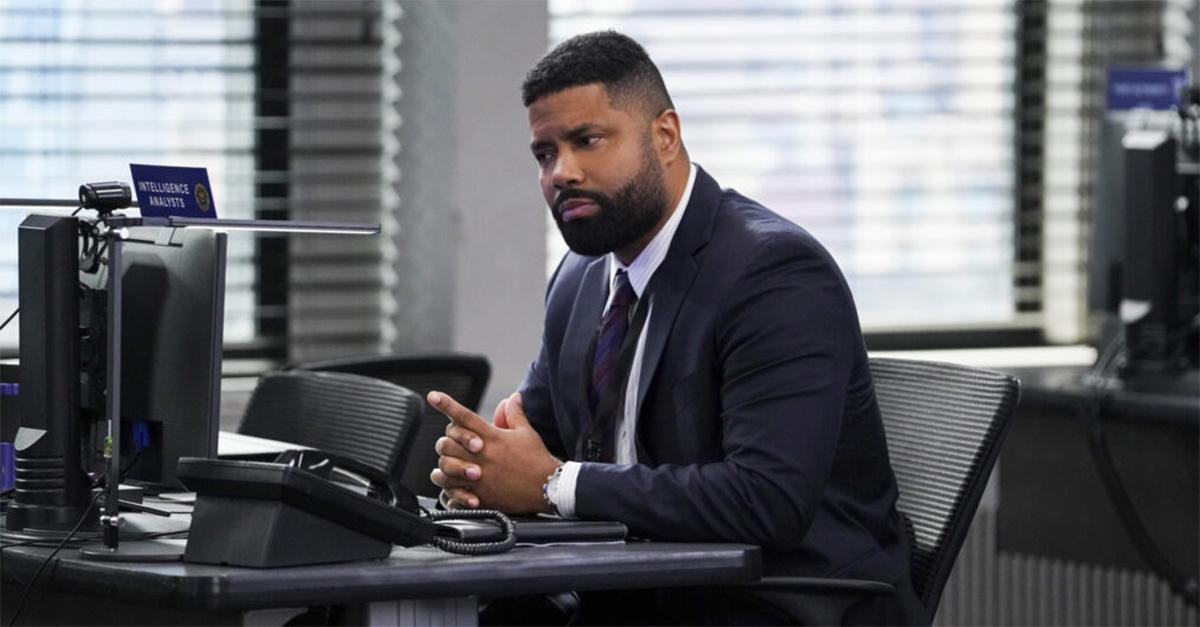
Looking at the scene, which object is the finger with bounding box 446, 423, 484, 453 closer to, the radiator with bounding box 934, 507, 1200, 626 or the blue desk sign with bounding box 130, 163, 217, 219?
the blue desk sign with bounding box 130, 163, 217, 219

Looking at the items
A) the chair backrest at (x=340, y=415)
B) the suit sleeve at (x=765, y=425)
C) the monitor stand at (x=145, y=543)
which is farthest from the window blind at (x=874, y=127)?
the monitor stand at (x=145, y=543)

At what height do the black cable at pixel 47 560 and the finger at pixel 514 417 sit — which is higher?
the finger at pixel 514 417

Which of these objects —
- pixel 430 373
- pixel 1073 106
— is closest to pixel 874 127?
pixel 1073 106

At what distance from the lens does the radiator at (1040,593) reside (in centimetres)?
459

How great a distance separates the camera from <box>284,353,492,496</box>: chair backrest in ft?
12.1

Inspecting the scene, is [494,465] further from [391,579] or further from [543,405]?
[543,405]

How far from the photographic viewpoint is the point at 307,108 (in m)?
4.51

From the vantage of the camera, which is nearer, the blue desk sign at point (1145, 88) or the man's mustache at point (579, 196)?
the man's mustache at point (579, 196)

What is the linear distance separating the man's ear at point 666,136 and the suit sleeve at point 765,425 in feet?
0.78

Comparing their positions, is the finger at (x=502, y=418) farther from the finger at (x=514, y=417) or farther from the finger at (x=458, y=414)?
the finger at (x=458, y=414)

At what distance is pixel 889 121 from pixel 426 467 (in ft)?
6.43

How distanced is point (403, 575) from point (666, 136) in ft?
2.90

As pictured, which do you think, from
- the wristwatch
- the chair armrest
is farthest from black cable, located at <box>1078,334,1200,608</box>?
the wristwatch

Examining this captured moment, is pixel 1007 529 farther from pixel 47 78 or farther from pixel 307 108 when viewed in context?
pixel 47 78
